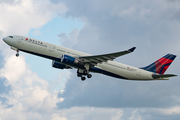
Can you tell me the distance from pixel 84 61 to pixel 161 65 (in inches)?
819

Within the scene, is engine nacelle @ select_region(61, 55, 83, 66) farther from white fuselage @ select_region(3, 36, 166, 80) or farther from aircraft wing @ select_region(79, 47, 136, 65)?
white fuselage @ select_region(3, 36, 166, 80)

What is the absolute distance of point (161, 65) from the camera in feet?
206

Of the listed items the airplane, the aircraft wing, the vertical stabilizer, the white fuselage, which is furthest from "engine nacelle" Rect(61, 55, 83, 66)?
the vertical stabilizer

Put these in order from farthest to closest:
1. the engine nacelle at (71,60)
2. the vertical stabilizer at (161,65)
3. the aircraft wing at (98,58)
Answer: the vertical stabilizer at (161,65) → the engine nacelle at (71,60) → the aircraft wing at (98,58)

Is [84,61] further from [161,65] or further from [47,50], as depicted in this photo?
[161,65]

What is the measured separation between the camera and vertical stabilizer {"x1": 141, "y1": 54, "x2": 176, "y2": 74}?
2448 inches

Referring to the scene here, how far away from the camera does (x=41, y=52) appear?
51906mm

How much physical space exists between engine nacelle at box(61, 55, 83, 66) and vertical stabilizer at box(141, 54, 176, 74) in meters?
18.1

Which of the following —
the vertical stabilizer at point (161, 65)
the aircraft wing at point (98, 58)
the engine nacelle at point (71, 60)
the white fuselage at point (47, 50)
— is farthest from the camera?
the vertical stabilizer at point (161, 65)

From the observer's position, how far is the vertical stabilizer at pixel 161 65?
62188mm

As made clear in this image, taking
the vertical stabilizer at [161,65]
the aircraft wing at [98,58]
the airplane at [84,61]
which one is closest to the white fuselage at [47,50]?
the airplane at [84,61]

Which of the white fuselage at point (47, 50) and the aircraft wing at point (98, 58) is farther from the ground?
the white fuselage at point (47, 50)

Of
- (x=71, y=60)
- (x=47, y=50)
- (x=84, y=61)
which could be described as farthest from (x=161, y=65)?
(x=47, y=50)

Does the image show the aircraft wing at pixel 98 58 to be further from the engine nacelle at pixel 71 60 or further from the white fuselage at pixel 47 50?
the white fuselage at pixel 47 50
